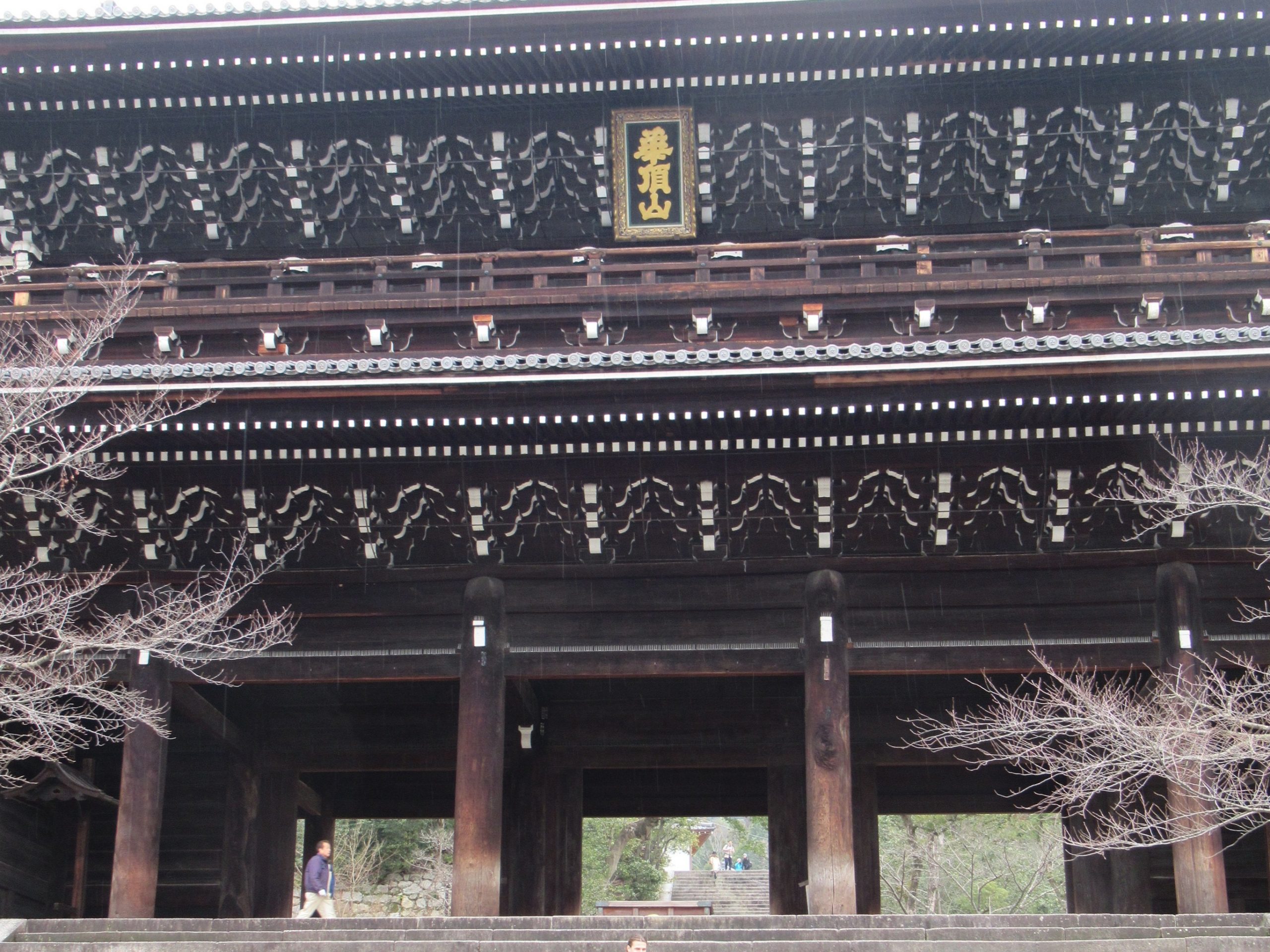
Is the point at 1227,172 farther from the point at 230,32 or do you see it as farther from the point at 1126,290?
the point at 230,32

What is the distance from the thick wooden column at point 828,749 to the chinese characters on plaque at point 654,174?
4529 mm

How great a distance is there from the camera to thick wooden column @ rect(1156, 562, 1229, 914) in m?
11.1

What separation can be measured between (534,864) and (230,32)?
998 cm

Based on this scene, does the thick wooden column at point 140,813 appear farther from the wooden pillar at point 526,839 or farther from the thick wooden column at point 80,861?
the wooden pillar at point 526,839

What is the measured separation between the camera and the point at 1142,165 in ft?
46.0

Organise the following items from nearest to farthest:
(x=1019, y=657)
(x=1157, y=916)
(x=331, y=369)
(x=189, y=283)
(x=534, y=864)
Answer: (x=1157, y=916)
(x=331, y=369)
(x=1019, y=657)
(x=189, y=283)
(x=534, y=864)

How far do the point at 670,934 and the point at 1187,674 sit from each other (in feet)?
17.5

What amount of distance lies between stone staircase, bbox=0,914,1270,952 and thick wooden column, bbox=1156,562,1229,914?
30.1 inches

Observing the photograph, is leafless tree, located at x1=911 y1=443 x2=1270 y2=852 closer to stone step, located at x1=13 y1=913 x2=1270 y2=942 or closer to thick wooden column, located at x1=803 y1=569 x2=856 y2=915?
stone step, located at x1=13 y1=913 x2=1270 y2=942

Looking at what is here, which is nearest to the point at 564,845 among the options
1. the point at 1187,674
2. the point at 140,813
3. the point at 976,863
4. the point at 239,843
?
the point at 239,843

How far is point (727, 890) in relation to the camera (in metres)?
37.9

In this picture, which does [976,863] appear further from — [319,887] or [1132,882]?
[319,887]

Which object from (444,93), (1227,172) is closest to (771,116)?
(444,93)

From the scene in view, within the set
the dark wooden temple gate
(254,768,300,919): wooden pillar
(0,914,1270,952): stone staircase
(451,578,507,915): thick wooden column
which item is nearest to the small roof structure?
the dark wooden temple gate
